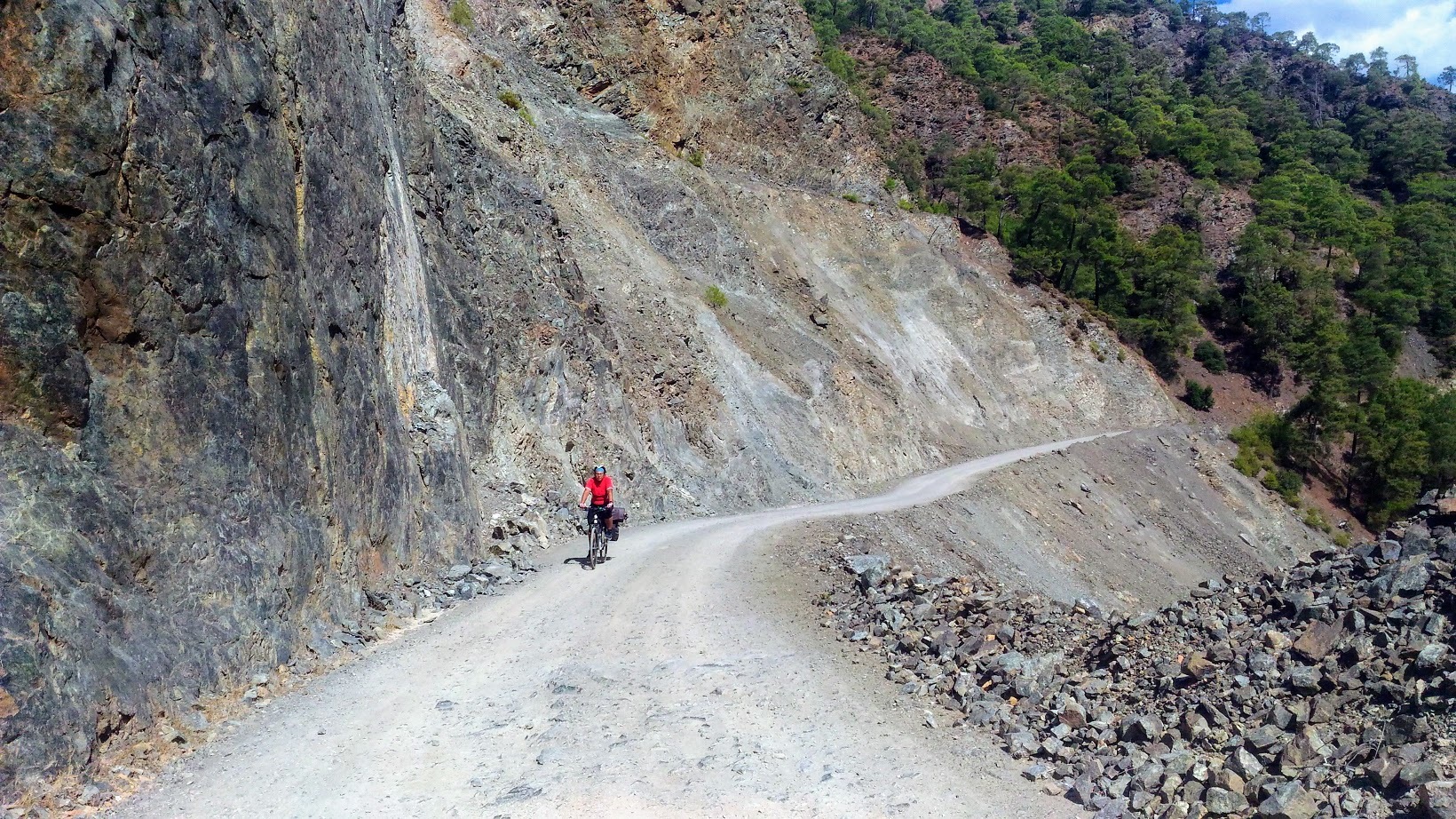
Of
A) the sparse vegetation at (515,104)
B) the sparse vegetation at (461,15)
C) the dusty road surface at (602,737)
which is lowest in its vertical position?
the dusty road surface at (602,737)

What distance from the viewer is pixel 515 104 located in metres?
31.4

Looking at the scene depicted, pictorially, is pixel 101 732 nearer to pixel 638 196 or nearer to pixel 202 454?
pixel 202 454

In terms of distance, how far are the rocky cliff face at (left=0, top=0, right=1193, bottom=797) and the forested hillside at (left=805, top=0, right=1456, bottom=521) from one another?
31430mm

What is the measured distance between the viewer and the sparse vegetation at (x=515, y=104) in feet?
102

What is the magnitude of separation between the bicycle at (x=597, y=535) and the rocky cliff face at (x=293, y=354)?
1.61 m

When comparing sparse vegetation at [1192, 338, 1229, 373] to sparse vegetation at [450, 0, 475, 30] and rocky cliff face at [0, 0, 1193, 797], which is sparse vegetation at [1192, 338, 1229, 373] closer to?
rocky cliff face at [0, 0, 1193, 797]

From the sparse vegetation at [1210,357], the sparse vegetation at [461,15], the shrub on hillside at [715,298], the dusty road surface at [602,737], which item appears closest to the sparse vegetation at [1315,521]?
the sparse vegetation at [1210,357]

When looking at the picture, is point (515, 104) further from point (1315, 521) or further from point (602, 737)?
point (1315, 521)

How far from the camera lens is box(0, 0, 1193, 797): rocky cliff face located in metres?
6.58

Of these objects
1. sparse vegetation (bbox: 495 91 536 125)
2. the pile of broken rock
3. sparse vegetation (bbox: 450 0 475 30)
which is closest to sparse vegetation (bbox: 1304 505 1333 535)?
the pile of broken rock

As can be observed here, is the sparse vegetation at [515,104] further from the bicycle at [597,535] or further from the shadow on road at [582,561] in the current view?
the bicycle at [597,535]

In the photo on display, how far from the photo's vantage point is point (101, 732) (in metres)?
6.04

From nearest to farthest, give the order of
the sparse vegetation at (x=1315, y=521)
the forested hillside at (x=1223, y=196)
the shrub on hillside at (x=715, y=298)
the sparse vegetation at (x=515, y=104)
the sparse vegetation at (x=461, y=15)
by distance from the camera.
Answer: the sparse vegetation at (x=515, y=104)
the shrub on hillside at (x=715, y=298)
the sparse vegetation at (x=461, y=15)
the sparse vegetation at (x=1315, y=521)
the forested hillside at (x=1223, y=196)

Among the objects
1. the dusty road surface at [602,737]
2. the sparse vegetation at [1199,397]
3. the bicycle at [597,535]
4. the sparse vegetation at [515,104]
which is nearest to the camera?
the dusty road surface at [602,737]
